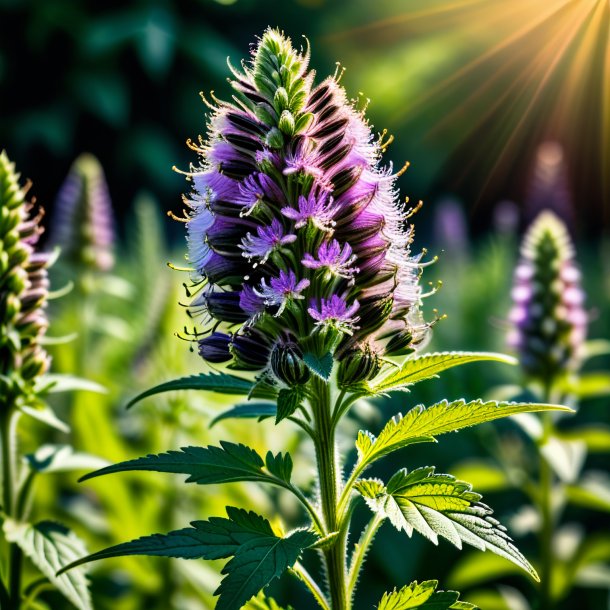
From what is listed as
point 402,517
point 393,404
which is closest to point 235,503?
point 393,404

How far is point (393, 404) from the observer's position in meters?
2.65

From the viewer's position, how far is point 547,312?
8.17ft

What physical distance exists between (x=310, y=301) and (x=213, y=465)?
11.3 inches

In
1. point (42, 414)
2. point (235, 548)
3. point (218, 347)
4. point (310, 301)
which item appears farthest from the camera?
point (42, 414)

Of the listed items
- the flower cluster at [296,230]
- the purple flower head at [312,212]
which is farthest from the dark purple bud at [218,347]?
the purple flower head at [312,212]

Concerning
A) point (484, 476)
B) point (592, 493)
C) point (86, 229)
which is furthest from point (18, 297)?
point (86, 229)

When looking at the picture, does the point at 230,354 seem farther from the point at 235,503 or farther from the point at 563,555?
the point at 563,555

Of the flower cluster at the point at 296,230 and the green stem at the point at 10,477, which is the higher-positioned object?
the flower cluster at the point at 296,230

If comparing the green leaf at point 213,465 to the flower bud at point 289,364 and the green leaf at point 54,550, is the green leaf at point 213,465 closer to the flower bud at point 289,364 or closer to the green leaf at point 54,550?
the flower bud at point 289,364

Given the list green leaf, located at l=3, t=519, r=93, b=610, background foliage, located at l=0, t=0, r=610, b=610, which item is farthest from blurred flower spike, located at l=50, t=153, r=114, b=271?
green leaf, located at l=3, t=519, r=93, b=610

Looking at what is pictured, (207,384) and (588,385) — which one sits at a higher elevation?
(588,385)

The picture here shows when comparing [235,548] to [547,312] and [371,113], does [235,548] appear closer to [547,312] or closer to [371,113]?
[547,312]

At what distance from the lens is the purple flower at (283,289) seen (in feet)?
3.80

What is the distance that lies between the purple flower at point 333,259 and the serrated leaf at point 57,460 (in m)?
0.71
